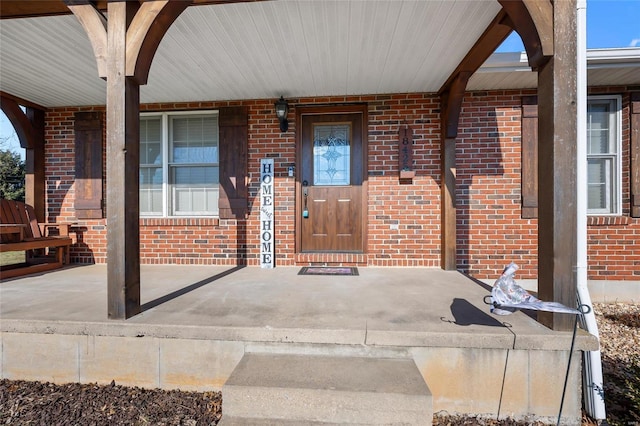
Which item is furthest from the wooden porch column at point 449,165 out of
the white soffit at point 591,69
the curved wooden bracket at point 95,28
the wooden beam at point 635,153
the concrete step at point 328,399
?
the curved wooden bracket at point 95,28

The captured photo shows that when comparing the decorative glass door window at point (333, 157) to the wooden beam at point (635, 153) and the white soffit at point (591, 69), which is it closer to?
the white soffit at point (591, 69)

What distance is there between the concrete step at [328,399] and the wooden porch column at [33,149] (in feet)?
15.8

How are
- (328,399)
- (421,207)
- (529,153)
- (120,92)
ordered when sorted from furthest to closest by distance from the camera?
1. (421,207)
2. (529,153)
3. (120,92)
4. (328,399)

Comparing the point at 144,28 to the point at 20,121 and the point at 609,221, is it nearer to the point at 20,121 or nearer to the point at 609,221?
the point at 20,121

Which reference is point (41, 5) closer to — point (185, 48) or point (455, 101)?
point (185, 48)

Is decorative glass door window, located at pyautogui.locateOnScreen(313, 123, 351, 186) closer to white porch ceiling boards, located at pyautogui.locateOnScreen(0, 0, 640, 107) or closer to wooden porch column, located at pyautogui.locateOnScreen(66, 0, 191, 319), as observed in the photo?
white porch ceiling boards, located at pyautogui.locateOnScreen(0, 0, 640, 107)

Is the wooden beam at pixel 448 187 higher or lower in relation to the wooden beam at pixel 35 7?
lower

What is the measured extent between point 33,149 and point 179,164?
223 cm

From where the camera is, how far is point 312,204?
14.2ft

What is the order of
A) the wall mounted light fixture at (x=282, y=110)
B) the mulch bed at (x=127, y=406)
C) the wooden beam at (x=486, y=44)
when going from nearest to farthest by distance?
the mulch bed at (x=127, y=406) < the wooden beam at (x=486, y=44) < the wall mounted light fixture at (x=282, y=110)

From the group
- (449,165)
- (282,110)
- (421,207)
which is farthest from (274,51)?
(421,207)

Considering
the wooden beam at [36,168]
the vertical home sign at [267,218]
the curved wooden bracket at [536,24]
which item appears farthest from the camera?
the wooden beam at [36,168]

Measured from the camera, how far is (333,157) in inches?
171

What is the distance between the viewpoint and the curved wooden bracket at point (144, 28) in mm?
2189
